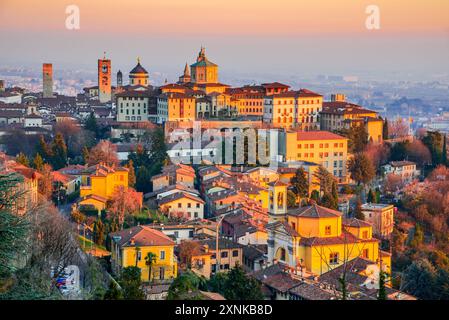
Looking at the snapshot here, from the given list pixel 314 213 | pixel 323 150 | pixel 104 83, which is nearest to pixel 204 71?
pixel 104 83

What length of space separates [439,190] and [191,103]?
19.7 ft

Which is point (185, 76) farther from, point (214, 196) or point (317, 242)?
point (317, 242)

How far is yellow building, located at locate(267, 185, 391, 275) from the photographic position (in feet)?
29.3

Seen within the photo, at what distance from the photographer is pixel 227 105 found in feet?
59.2

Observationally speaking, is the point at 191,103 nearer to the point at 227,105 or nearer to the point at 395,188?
the point at 227,105

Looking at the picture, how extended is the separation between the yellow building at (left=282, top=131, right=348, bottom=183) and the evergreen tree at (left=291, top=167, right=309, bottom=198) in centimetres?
182

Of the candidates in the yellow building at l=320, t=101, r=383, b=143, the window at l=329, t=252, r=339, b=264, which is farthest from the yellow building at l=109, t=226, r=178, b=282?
the yellow building at l=320, t=101, r=383, b=143

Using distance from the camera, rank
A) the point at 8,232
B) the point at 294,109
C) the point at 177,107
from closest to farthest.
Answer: the point at 8,232
the point at 177,107
the point at 294,109

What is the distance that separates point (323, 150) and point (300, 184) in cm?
242

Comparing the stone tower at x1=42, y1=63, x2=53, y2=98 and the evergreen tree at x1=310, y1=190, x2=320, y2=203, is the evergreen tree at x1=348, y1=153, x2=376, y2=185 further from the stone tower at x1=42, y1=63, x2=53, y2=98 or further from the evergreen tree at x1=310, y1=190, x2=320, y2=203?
the stone tower at x1=42, y1=63, x2=53, y2=98

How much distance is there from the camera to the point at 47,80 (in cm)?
2173

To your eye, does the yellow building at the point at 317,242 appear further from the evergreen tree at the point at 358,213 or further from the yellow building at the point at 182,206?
the yellow building at the point at 182,206

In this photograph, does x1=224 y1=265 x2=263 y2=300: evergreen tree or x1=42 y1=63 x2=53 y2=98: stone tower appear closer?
x1=224 y1=265 x2=263 y2=300: evergreen tree
